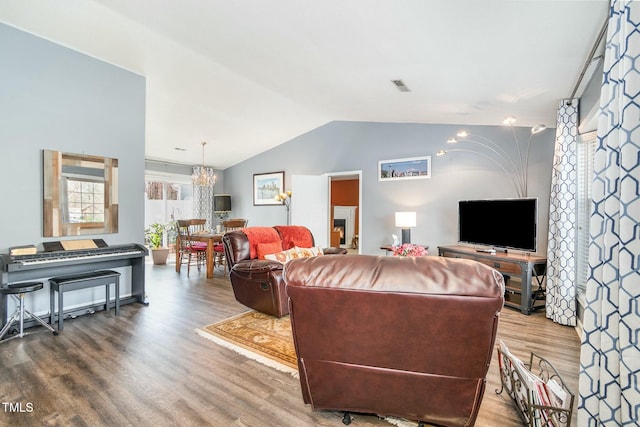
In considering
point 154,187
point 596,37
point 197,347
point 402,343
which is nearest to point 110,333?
point 197,347

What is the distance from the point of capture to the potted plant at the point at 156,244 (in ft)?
21.3

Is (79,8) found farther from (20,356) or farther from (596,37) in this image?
(596,37)

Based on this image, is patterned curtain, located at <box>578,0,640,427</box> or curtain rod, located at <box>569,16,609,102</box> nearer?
patterned curtain, located at <box>578,0,640,427</box>

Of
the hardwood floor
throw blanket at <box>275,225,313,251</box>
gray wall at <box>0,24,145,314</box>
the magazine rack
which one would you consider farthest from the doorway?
the magazine rack

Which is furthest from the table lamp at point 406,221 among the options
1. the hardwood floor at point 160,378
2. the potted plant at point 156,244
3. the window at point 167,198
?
the window at point 167,198

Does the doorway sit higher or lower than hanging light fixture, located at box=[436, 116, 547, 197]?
lower

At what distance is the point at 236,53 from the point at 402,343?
315 cm

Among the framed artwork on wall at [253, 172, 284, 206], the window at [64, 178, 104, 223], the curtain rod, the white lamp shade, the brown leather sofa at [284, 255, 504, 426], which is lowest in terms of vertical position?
the brown leather sofa at [284, 255, 504, 426]

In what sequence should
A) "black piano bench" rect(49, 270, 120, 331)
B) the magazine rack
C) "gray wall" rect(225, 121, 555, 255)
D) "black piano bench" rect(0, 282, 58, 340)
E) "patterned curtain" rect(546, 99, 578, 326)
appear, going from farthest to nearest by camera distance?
"gray wall" rect(225, 121, 555, 255) < "patterned curtain" rect(546, 99, 578, 326) < "black piano bench" rect(49, 270, 120, 331) < "black piano bench" rect(0, 282, 58, 340) < the magazine rack

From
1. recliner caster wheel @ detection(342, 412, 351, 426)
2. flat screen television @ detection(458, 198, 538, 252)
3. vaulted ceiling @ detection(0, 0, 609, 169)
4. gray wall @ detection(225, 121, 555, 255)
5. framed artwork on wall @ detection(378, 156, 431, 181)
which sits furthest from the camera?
framed artwork on wall @ detection(378, 156, 431, 181)

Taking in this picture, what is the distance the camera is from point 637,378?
3.11ft

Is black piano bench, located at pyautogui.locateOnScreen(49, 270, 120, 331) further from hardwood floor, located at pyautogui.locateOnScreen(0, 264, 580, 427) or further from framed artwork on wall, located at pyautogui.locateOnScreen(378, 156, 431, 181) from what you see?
framed artwork on wall, located at pyautogui.locateOnScreen(378, 156, 431, 181)

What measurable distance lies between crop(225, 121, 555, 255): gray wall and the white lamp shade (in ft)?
1.37

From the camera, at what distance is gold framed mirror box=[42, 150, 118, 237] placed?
3143 mm
